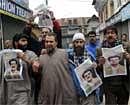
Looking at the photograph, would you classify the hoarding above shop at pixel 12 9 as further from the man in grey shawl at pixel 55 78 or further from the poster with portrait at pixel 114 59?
the man in grey shawl at pixel 55 78

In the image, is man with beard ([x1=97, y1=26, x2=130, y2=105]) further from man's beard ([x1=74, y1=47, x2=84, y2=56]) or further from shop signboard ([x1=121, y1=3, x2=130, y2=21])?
shop signboard ([x1=121, y1=3, x2=130, y2=21])

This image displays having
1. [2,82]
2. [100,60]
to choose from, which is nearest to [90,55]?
[100,60]

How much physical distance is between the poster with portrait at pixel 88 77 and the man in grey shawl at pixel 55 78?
193 mm

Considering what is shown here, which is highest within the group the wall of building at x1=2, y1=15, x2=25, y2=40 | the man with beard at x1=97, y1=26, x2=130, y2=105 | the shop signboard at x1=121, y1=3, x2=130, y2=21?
the shop signboard at x1=121, y1=3, x2=130, y2=21

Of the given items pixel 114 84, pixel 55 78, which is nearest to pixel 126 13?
pixel 114 84

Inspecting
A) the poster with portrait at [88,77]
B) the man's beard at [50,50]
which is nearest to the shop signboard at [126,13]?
the poster with portrait at [88,77]

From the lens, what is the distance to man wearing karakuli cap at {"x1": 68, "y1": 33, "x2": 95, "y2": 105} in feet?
24.4

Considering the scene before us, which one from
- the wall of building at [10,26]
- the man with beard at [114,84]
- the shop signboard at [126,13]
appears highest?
the shop signboard at [126,13]

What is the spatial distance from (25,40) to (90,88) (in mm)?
1345

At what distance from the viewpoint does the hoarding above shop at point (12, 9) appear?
20178 mm

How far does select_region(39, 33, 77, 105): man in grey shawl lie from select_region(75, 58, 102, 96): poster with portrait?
0.63 feet

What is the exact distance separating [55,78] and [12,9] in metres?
15.8

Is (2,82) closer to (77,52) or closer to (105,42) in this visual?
(77,52)

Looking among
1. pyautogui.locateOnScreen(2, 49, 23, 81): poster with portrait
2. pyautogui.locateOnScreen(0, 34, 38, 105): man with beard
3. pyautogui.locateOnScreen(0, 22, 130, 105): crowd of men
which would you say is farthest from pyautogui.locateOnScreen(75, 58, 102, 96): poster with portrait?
pyautogui.locateOnScreen(2, 49, 23, 81): poster with portrait
